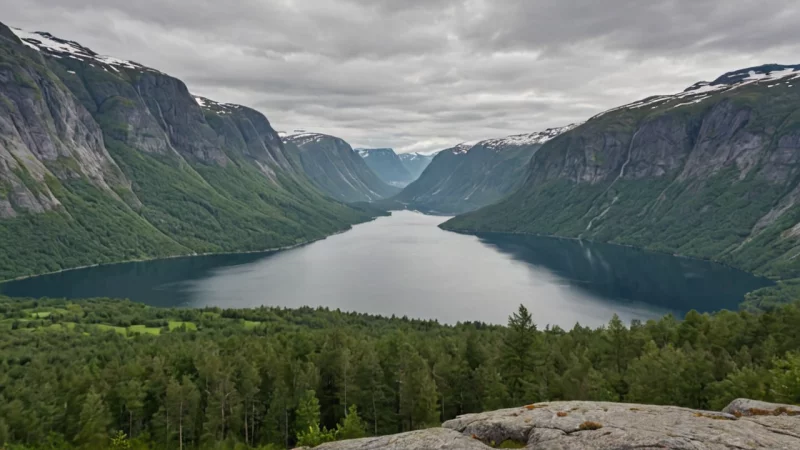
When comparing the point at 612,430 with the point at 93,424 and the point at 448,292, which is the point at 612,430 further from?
the point at 448,292

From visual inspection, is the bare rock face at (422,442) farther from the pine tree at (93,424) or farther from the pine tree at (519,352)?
the pine tree at (93,424)

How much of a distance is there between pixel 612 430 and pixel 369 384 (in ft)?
115

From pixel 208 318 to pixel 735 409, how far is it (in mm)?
112521

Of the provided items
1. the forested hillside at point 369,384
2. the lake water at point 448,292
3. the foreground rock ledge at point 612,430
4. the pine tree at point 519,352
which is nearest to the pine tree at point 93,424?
the forested hillside at point 369,384

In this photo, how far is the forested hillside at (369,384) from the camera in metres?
44.5

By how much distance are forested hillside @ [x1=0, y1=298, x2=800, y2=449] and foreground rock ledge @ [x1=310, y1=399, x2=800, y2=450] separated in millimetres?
16183

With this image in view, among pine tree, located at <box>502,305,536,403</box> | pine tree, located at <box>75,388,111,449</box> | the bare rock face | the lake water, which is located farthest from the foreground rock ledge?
the lake water

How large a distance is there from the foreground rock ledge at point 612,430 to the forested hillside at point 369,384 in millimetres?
16183

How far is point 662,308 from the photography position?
144 meters

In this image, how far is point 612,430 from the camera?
18922 millimetres

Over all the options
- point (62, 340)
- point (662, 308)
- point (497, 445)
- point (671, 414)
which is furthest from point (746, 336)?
point (62, 340)

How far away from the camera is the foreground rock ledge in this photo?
1734cm

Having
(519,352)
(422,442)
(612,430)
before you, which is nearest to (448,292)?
(519,352)

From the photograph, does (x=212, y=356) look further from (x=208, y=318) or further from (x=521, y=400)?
(x=208, y=318)
